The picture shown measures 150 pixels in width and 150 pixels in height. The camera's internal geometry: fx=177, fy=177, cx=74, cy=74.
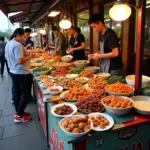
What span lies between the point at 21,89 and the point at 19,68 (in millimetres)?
452

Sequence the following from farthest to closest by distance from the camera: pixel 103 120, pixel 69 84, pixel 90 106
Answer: pixel 69 84 < pixel 90 106 < pixel 103 120

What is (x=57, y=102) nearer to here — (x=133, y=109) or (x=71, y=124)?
(x=71, y=124)

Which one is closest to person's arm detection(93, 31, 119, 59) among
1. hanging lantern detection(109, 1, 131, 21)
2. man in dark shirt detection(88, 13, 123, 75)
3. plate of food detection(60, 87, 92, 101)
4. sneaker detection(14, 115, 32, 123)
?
man in dark shirt detection(88, 13, 123, 75)

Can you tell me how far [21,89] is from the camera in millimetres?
3518

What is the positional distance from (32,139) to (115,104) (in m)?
1.92

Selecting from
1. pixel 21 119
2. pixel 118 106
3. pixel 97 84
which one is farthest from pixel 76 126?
pixel 21 119

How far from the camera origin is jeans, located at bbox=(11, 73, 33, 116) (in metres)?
3.41

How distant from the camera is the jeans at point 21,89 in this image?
3413 millimetres

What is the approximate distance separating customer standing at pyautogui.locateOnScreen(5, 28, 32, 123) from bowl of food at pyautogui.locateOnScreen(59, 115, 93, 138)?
1.93 meters

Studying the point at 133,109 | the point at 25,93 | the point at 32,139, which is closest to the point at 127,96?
the point at 133,109

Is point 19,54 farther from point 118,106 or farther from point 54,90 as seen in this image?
point 118,106

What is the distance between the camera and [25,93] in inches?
139

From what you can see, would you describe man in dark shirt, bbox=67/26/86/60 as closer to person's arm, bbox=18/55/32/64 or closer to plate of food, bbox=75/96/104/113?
person's arm, bbox=18/55/32/64

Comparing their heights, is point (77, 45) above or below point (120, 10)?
below
